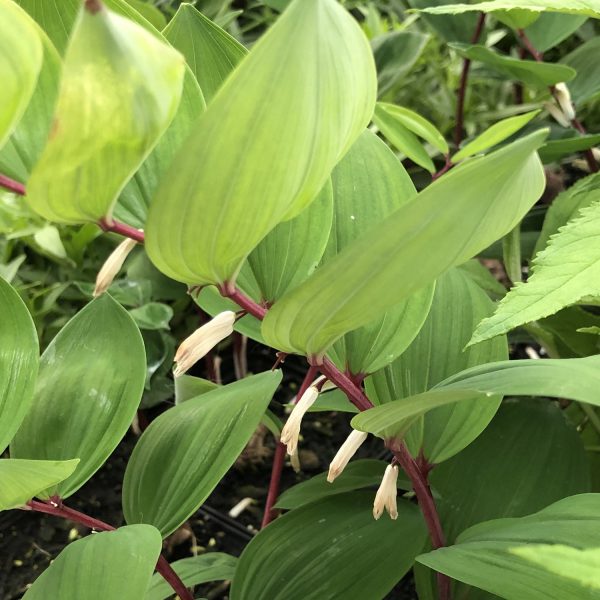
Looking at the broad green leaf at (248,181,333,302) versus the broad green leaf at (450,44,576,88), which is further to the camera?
the broad green leaf at (450,44,576,88)

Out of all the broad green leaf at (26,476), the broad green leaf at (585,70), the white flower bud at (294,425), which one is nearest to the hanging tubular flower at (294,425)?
the white flower bud at (294,425)

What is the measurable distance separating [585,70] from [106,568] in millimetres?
712

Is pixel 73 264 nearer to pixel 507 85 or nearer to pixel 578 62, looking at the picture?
pixel 578 62

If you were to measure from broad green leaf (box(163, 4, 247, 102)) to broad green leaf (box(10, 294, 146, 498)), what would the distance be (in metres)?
0.16

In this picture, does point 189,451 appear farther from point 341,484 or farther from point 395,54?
point 395,54

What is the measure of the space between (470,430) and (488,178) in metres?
0.26

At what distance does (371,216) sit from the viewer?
41 centimetres

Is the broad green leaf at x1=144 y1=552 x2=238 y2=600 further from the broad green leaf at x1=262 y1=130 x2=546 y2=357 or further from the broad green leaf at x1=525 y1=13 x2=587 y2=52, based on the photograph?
the broad green leaf at x1=525 y1=13 x2=587 y2=52

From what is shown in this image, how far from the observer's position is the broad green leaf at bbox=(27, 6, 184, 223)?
19 cm

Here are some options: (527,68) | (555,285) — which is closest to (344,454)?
(555,285)

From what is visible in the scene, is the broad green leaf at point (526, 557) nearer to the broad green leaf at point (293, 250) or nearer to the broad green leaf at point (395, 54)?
the broad green leaf at point (293, 250)

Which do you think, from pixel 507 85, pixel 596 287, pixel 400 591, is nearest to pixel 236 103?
pixel 596 287

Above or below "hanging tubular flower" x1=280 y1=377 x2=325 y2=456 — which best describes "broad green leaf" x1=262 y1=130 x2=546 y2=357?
above

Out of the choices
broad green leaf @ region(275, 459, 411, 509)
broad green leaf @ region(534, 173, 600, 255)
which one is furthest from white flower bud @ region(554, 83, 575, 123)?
broad green leaf @ region(275, 459, 411, 509)
